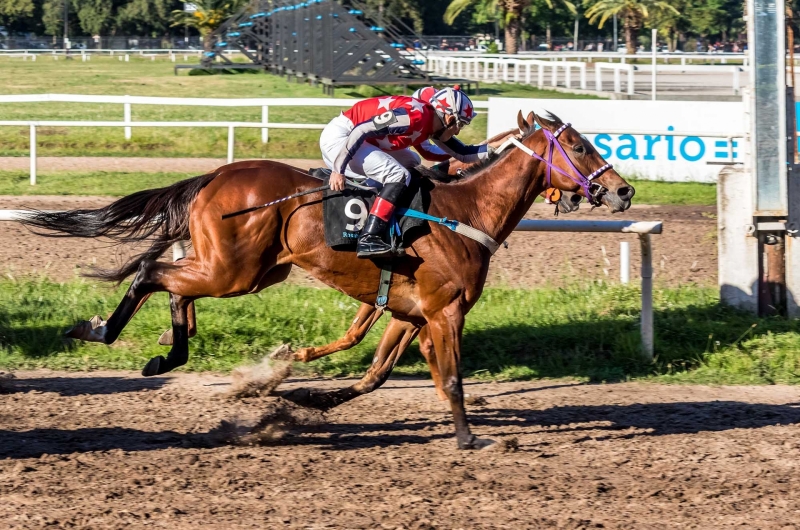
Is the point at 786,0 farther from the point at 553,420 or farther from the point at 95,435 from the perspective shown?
the point at 95,435

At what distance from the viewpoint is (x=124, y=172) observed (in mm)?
15359

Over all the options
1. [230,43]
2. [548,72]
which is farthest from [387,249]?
[548,72]

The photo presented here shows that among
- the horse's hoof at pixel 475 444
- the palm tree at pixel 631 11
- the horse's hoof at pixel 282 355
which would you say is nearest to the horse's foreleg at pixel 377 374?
the horse's hoof at pixel 282 355

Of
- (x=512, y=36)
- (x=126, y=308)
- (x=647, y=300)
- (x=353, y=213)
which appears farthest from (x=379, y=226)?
(x=512, y=36)

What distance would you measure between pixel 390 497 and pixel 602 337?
3.36m

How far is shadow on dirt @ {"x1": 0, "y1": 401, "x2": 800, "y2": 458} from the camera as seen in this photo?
5.40 meters

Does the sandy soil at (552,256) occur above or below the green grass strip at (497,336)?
above

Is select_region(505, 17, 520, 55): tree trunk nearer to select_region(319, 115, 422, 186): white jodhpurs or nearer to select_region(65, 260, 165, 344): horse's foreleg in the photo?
select_region(319, 115, 422, 186): white jodhpurs

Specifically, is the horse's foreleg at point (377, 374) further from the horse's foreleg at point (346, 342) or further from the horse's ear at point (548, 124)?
the horse's ear at point (548, 124)

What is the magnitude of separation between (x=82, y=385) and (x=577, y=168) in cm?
336

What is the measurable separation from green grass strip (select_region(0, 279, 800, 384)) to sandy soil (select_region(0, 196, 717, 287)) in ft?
2.67

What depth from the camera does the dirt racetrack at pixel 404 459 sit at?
4359 mm

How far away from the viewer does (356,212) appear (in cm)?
566

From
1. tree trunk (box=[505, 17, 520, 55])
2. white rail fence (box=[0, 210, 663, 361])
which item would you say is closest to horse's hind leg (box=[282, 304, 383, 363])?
white rail fence (box=[0, 210, 663, 361])
